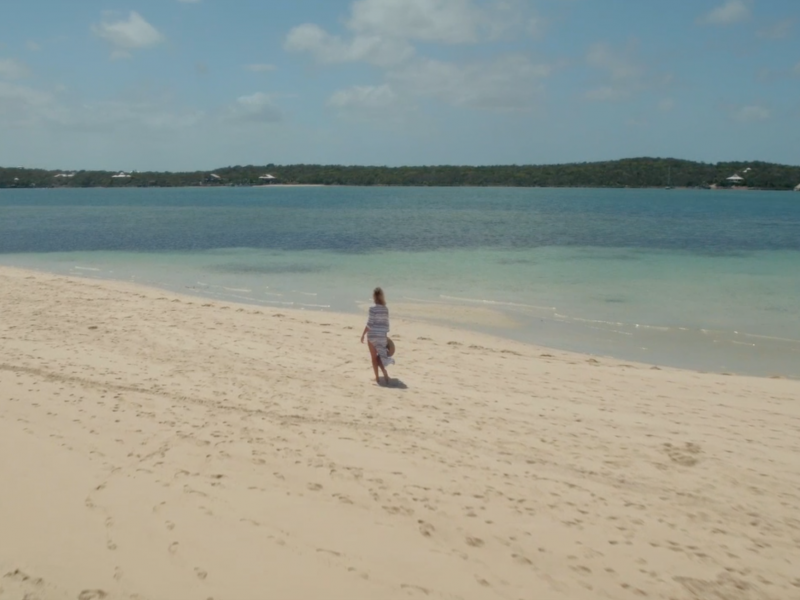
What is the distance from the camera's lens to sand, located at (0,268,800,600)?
4605 millimetres

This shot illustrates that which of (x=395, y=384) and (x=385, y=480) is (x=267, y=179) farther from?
(x=385, y=480)

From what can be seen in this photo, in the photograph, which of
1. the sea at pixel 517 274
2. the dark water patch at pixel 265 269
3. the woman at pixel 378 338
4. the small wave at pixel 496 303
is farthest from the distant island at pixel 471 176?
the woman at pixel 378 338

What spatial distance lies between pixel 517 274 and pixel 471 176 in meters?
150

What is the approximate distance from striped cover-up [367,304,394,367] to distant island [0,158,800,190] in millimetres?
143535

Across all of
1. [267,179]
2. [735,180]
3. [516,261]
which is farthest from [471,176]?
[516,261]

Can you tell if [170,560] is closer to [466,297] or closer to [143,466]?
[143,466]

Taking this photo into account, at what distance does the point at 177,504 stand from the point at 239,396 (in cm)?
284

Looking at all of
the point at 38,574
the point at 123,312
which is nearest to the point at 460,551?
the point at 38,574

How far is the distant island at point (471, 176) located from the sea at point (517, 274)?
344 feet

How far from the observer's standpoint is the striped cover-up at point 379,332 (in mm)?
9062

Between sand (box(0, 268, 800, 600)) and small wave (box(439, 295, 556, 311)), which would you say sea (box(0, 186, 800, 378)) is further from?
sand (box(0, 268, 800, 600))

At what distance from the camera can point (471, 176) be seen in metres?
169

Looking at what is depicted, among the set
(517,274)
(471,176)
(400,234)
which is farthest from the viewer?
(471,176)

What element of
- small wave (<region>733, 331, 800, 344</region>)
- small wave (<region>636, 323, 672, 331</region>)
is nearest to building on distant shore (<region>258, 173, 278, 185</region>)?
small wave (<region>636, 323, 672, 331</region>)
